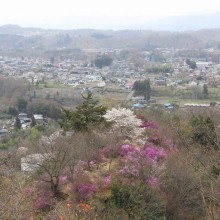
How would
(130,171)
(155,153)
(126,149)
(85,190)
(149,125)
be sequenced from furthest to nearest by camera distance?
(149,125), (126,149), (155,153), (130,171), (85,190)

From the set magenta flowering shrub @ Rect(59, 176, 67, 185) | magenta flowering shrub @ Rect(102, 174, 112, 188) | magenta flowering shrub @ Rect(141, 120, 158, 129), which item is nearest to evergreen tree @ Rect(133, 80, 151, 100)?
magenta flowering shrub @ Rect(141, 120, 158, 129)

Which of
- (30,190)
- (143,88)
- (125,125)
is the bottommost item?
(143,88)

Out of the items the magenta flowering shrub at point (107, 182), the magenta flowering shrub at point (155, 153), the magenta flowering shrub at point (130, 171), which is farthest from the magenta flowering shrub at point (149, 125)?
the magenta flowering shrub at point (107, 182)

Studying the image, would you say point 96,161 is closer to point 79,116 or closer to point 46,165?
point 46,165

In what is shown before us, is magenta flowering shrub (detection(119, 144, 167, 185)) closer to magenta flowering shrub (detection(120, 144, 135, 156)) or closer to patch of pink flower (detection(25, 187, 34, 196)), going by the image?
magenta flowering shrub (detection(120, 144, 135, 156))

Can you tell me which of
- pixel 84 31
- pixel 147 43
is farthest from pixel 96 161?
pixel 84 31

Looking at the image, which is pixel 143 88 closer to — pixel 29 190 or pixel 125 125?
pixel 125 125

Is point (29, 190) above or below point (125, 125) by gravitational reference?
below

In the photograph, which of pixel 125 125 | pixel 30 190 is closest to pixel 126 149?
pixel 125 125

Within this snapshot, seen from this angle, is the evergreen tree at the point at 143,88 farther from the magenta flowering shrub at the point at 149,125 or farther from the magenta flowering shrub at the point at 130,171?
the magenta flowering shrub at the point at 130,171
